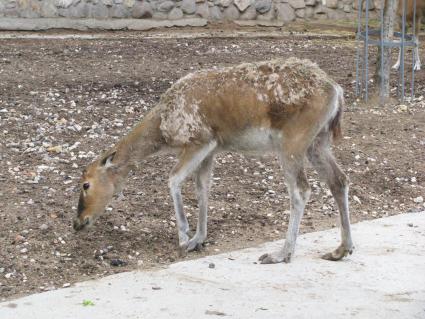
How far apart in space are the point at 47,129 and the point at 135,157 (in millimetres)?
2644

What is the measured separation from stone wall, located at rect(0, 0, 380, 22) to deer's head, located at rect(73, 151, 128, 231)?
355 inches

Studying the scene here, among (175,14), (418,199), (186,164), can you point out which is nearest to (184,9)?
(175,14)

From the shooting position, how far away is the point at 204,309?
5.60m

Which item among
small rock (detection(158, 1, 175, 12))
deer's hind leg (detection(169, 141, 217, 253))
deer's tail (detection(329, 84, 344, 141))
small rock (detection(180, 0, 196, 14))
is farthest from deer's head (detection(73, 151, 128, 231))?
small rock (detection(180, 0, 196, 14))

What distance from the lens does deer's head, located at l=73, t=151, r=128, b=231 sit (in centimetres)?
689

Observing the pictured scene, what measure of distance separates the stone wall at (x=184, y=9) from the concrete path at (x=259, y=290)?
378 inches

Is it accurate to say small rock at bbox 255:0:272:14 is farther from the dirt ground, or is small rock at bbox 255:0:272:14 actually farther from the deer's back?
the deer's back

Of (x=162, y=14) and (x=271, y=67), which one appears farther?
(x=162, y=14)

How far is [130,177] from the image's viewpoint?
27.4 feet

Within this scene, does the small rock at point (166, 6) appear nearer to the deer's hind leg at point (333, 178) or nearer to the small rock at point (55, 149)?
the small rock at point (55, 149)

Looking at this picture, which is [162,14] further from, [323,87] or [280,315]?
[280,315]

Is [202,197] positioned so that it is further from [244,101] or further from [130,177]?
[130,177]

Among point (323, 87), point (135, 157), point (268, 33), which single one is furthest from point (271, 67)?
point (268, 33)

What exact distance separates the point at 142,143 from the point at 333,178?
1.45m
